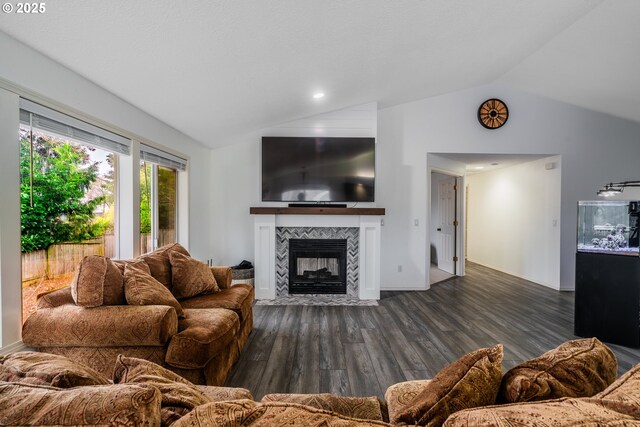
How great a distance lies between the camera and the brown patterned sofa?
547mm

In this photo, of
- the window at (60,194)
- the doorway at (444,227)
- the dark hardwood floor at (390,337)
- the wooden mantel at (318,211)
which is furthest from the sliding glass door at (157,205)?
the doorway at (444,227)

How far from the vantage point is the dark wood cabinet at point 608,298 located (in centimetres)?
269

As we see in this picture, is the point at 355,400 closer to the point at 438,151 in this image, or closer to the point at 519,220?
the point at 438,151

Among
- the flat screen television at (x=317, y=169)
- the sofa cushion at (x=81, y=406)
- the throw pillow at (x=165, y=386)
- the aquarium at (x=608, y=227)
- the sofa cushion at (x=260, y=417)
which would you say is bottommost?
the throw pillow at (x=165, y=386)

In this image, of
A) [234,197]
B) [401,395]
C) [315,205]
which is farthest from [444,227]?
[401,395]

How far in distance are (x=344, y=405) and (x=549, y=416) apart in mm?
702

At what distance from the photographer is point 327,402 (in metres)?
1.06

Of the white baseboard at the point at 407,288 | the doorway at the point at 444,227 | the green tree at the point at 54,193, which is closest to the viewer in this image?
the green tree at the point at 54,193

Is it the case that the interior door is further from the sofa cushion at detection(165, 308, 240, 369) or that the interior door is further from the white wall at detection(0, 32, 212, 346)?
the white wall at detection(0, 32, 212, 346)

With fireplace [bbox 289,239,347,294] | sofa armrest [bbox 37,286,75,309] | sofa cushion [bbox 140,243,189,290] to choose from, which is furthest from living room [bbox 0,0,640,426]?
fireplace [bbox 289,239,347,294]

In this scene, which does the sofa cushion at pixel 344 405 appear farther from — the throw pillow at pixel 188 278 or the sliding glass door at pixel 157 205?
the sliding glass door at pixel 157 205

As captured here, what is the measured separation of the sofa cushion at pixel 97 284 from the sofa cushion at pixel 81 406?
1445 millimetres

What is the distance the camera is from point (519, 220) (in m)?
5.46

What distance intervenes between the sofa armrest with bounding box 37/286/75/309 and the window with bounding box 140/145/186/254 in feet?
3.89
